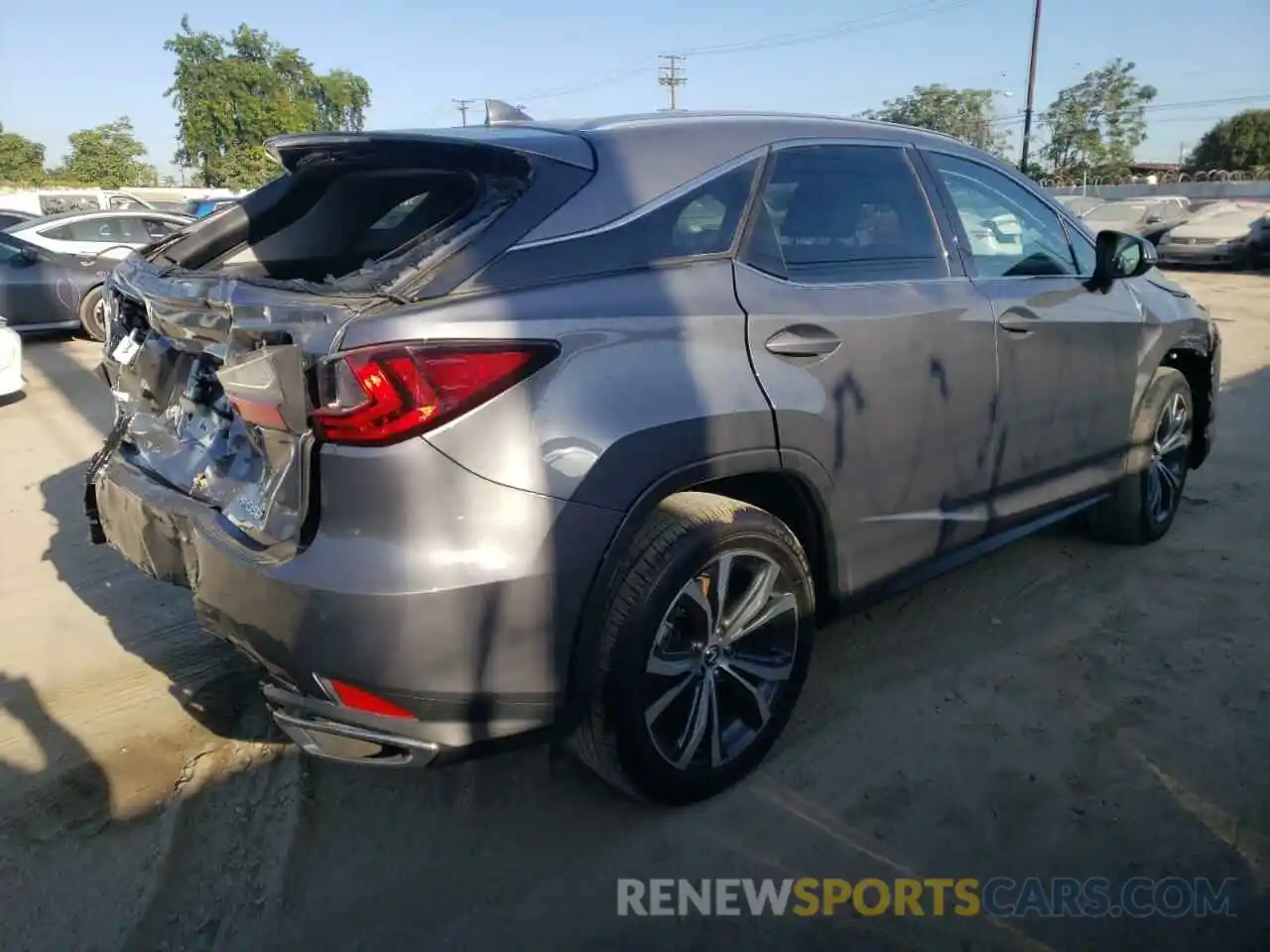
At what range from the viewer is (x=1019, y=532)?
3.67 metres

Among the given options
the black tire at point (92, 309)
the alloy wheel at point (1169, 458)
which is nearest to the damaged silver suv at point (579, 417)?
the alloy wheel at point (1169, 458)

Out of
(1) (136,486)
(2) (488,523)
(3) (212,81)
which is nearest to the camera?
(2) (488,523)

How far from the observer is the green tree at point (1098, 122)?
51.9 metres

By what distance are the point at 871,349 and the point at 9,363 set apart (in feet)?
24.8

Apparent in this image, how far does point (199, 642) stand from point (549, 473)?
2.16 meters

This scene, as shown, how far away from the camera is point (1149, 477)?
434 centimetres

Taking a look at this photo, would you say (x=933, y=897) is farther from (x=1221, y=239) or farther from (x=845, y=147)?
(x=1221, y=239)

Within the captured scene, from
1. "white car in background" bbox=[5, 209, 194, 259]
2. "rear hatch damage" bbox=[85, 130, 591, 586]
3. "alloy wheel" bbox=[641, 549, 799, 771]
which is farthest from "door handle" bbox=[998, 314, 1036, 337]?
"white car in background" bbox=[5, 209, 194, 259]

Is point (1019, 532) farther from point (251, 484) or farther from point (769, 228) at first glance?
point (251, 484)

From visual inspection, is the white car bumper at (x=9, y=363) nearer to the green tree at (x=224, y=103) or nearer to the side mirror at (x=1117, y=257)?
the side mirror at (x=1117, y=257)

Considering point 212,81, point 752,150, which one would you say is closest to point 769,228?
point 752,150

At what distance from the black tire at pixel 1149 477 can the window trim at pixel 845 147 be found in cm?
157

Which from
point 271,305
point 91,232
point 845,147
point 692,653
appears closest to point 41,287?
point 91,232

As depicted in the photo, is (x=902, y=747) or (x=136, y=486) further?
(x=902, y=747)
